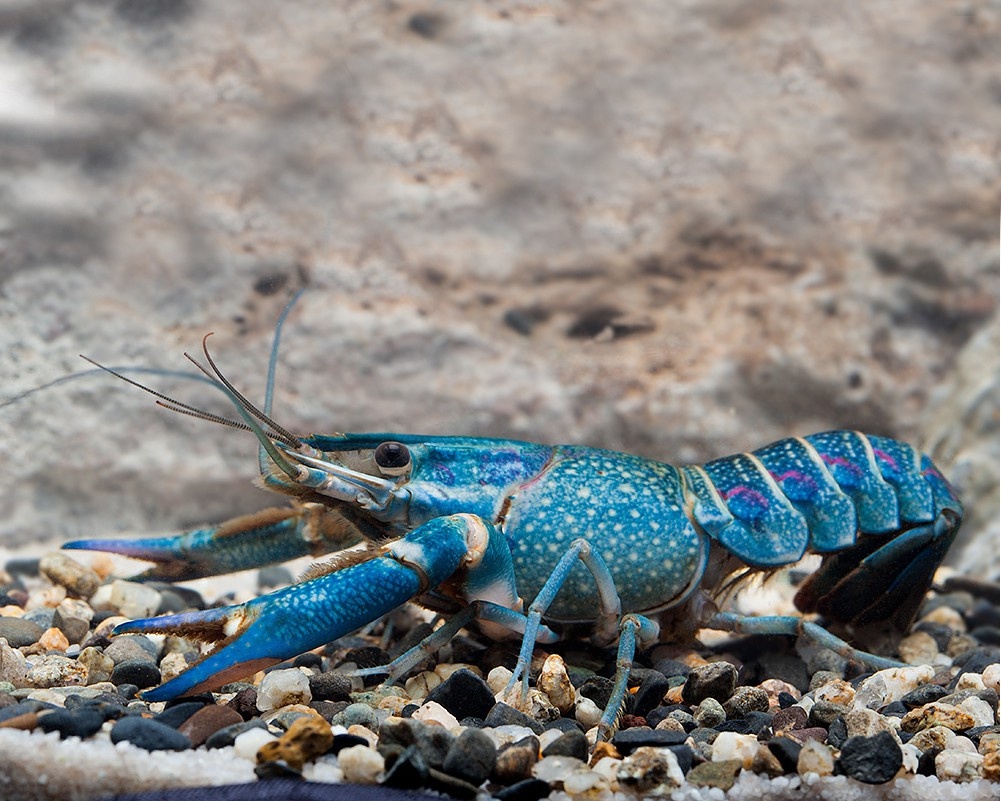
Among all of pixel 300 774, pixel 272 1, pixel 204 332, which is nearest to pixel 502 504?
pixel 300 774

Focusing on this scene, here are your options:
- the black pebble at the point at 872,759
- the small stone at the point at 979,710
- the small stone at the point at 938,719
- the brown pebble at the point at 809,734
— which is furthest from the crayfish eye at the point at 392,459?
the small stone at the point at 979,710

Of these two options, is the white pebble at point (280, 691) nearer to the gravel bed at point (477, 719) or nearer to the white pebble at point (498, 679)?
the gravel bed at point (477, 719)

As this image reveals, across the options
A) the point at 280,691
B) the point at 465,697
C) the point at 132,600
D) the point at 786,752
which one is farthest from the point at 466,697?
the point at 132,600

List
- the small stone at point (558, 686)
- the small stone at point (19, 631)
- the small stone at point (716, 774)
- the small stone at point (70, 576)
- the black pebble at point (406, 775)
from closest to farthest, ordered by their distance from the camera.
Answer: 1. the black pebble at point (406, 775)
2. the small stone at point (716, 774)
3. the small stone at point (558, 686)
4. the small stone at point (19, 631)
5. the small stone at point (70, 576)

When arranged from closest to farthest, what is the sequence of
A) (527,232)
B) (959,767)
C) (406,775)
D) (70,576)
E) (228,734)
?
(406,775) → (228,734) → (959,767) → (70,576) → (527,232)

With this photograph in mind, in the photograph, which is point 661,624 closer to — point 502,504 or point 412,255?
point 502,504

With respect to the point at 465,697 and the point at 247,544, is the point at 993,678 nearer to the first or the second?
the point at 465,697
